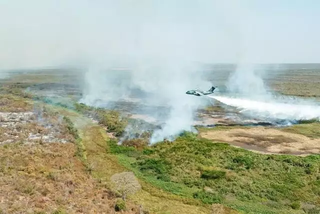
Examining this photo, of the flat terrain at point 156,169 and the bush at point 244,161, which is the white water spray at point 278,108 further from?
the bush at point 244,161

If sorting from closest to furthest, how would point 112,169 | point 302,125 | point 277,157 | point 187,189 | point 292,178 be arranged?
point 187,189 < point 292,178 < point 112,169 < point 277,157 < point 302,125

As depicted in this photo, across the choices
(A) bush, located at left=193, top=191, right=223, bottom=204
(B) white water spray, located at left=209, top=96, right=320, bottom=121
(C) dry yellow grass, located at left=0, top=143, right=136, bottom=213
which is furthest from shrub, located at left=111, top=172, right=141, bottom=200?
(B) white water spray, located at left=209, top=96, right=320, bottom=121

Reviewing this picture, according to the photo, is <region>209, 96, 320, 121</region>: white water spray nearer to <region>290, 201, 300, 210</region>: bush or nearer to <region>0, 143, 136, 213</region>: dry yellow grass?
<region>290, 201, 300, 210</region>: bush

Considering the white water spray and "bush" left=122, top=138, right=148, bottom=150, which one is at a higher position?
"bush" left=122, top=138, right=148, bottom=150

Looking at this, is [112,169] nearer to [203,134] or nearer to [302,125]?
[203,134]

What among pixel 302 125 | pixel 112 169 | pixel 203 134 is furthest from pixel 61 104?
pixel 302 125

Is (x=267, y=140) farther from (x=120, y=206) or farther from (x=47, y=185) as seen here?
(x=47, y=185)

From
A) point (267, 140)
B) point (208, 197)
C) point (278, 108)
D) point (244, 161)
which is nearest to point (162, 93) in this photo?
point (278, 108)
